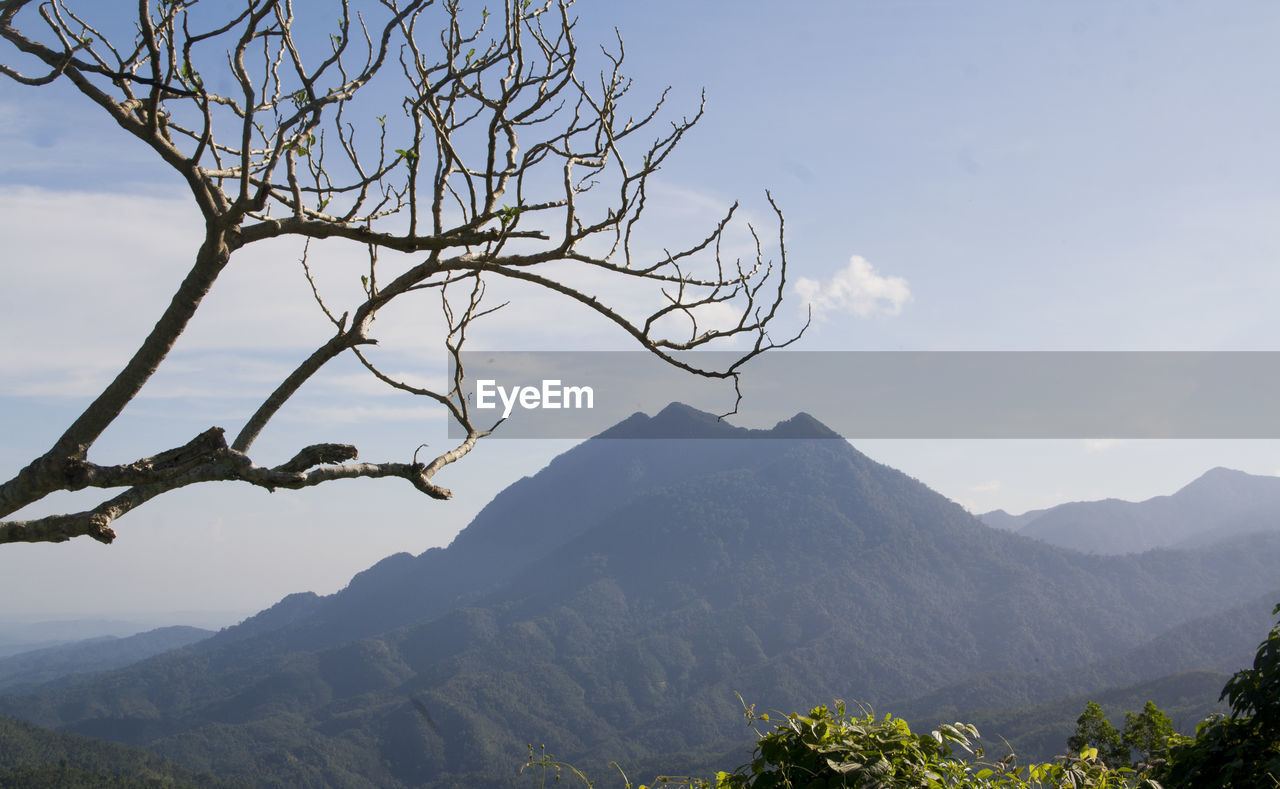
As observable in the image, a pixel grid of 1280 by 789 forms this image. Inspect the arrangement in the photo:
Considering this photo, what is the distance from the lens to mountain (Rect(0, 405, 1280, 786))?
124m

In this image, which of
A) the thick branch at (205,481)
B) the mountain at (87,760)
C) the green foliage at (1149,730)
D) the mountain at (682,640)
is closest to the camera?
the thick branch at (205,481)

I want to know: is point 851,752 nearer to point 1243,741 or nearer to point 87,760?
point 1243,741

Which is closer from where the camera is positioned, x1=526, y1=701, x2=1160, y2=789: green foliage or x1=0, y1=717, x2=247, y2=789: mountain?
x1=526, y1=701, x2=1160, y2=789: green foliage

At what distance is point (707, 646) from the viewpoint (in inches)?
5881

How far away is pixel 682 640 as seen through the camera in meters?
152

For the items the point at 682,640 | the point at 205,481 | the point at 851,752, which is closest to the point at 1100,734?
the point at 851,752

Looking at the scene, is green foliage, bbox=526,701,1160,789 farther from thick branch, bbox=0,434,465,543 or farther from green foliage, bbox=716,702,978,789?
thick branch, bbox=0,434,465,543

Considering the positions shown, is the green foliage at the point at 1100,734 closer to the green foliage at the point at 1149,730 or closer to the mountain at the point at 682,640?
the green foliage at the point at 1149,730

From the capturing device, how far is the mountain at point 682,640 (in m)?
124

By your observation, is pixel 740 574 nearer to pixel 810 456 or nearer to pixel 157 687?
pixel 810 456

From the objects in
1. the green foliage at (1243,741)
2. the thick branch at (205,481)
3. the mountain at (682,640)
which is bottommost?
the mountain at (682,640)

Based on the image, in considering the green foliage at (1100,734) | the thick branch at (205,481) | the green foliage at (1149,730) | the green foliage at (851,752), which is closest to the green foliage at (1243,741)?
the green foliage at (851,752)

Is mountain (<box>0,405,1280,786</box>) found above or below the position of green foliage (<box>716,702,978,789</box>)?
below

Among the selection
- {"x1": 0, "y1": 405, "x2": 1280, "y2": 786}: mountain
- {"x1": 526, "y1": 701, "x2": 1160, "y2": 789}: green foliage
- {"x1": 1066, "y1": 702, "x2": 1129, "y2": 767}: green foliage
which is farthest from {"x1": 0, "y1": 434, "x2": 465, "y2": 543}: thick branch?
{"x1": 0, "y1": 405, "x2": 1280, "y2": 786}: mountain
